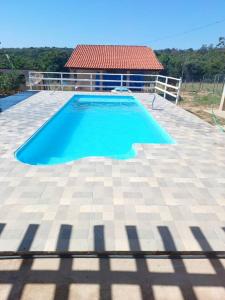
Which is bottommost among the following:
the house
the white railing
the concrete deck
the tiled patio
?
the concrete deck

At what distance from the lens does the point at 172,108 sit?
1045 centimetres

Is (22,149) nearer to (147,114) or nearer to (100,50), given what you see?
(147,114)

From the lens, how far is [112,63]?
21656mm

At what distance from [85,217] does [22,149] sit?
3.09m

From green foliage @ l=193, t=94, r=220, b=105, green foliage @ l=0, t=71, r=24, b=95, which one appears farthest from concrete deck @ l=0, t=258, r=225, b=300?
green foliage @ l=0, t=71, r=24, b=95

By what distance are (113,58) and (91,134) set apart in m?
16.3

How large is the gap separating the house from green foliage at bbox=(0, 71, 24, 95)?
6.86m

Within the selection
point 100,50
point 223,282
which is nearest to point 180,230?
point 223,282

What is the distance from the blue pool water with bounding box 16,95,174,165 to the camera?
20.6 feet

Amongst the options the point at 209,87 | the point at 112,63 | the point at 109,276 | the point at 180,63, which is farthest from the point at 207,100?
the point at 180,63

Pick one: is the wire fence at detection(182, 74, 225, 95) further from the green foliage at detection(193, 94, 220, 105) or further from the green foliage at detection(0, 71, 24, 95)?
the green foliage at detection(0, 71, 24, 95)

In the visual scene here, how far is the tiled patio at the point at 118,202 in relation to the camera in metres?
2.59

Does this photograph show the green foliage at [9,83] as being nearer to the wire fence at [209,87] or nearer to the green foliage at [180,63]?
the wire fence at [209,87]

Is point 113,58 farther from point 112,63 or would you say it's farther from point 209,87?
point 209,87
